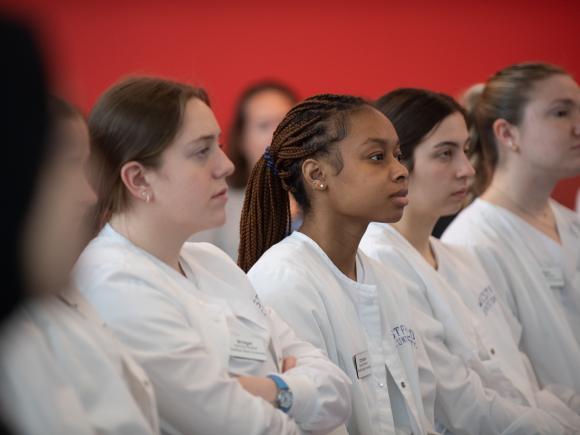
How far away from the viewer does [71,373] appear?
1.37m

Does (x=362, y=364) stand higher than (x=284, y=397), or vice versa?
(x=284, y=397)

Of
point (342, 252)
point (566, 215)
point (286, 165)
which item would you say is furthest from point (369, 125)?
point (566, 215)

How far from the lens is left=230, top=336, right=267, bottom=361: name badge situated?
1881 millimetres

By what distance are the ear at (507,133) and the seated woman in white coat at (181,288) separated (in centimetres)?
187

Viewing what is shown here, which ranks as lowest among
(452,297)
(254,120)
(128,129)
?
(452,297)

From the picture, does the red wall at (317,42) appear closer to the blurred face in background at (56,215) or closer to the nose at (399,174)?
the nose at (399,174)

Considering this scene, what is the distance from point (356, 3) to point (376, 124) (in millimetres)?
3179

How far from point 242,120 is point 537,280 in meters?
2.09

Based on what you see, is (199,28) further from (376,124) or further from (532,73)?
(376,124)

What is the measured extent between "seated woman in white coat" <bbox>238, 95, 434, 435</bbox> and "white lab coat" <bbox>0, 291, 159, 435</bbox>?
2.54 feet

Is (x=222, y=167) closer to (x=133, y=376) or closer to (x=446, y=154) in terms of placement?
(x=133, y=376)

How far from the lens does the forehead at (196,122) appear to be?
1.92 m

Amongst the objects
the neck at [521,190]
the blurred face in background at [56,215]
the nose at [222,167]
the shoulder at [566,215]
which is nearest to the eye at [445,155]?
the neck at [521,190]

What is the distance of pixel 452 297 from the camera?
112 inches
